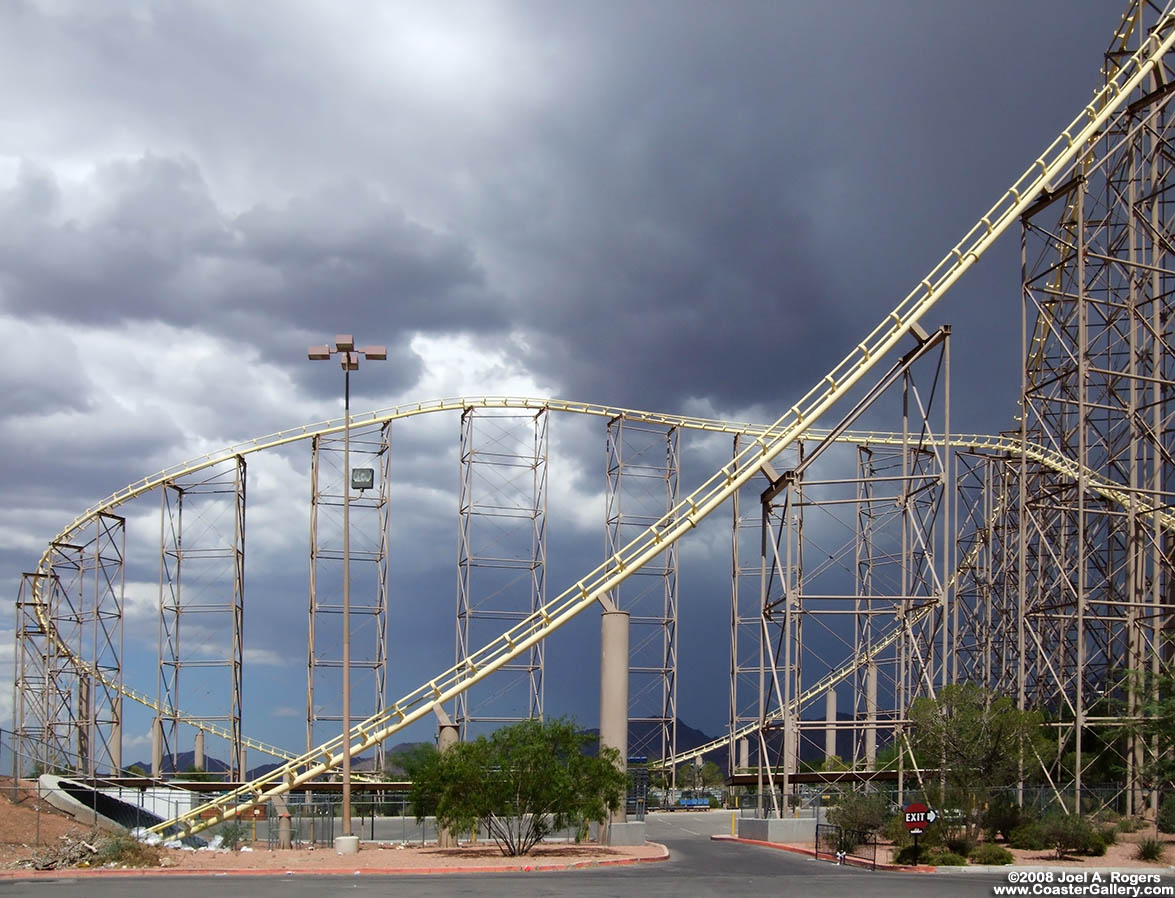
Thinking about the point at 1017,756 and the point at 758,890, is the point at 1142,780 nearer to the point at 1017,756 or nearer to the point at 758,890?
the point at 1017,756

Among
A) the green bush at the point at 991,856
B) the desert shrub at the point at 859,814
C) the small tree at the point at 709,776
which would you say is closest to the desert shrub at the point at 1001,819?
the desert shrub at the point at 859,814

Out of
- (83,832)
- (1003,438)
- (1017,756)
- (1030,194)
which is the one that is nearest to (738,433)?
(1003,438)

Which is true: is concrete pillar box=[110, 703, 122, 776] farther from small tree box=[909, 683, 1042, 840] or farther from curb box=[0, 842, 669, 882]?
small tree box=[909, 683, 1042, 840]

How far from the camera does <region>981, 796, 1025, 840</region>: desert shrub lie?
29.5 meters

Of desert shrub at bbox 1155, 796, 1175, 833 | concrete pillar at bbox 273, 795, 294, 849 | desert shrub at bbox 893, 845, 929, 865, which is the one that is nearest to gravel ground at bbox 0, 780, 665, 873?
concrete pillar at bbox 273, 795, 294, 849

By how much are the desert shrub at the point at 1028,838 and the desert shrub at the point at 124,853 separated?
749 inches

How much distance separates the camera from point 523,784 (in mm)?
28438

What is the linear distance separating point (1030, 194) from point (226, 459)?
3096cm

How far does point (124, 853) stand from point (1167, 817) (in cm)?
2405

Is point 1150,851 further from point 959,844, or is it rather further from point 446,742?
point 446,742

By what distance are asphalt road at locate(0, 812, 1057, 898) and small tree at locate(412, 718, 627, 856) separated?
278cm

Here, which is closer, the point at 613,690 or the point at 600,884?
the point at 600,884

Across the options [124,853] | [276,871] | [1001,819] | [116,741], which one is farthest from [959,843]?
[116,741]

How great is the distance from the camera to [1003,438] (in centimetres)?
5197
